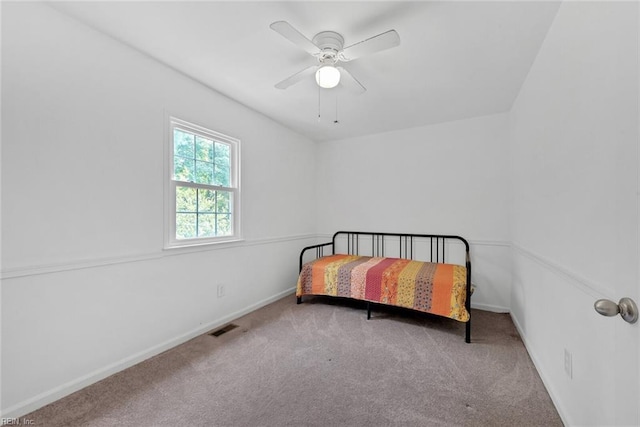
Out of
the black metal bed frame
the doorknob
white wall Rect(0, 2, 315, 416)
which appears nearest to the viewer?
the doorknob

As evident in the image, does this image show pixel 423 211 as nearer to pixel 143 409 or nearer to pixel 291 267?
pixel 291 267

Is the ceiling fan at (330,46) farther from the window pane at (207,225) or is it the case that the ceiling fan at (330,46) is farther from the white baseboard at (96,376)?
the white baseboard at (96,376)

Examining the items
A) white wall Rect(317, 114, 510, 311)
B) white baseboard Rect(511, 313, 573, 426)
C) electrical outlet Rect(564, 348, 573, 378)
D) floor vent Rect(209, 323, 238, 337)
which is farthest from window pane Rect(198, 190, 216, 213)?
white baseboard Rect(511, 313, 573, 426)

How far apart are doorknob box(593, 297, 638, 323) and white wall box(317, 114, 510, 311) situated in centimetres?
264

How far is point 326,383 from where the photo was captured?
1.78 metres

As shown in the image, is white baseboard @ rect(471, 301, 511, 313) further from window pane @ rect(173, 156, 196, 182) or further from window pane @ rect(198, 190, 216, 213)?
window pane @ rect(173, 156, 196, 182)

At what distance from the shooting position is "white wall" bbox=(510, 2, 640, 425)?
0.87 m

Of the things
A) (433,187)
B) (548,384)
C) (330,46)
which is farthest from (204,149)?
(548,384)

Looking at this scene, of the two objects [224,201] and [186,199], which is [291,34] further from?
[224,201]

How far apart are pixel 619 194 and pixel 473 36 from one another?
1.40 meters

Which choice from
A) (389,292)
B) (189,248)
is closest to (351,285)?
(389,292)

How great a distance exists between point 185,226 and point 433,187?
9.76 ft

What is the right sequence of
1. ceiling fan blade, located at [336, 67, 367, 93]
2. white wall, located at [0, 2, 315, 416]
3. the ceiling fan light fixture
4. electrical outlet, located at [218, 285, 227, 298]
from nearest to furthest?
white wall, located at [0, 2, 315, 416] < the ceiling fan light fixture < ceiling fan blade, located at [336, 67, 367, 93] < electrical outlet, located at [218, 285, 227, 298]

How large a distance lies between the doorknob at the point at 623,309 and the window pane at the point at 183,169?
8.75 feet
